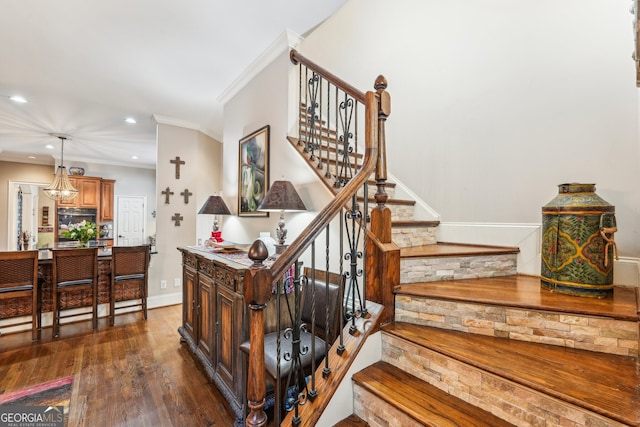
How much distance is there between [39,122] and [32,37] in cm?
291

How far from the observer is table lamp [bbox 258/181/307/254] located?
2.08 metres

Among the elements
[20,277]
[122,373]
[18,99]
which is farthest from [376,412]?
[18,99]

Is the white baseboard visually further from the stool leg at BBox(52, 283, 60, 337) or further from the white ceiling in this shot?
the white ceiling

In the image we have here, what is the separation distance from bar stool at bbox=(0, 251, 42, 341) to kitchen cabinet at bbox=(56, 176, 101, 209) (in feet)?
13.9

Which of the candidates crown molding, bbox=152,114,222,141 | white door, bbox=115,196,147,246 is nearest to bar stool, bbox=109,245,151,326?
crown molding, bbox=152,114,222,141

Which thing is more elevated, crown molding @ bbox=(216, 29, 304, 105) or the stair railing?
crown molding @ bbox=(216, 29, 304, 105)

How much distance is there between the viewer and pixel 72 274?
132 inches

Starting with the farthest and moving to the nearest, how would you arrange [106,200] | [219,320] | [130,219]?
[130,219], [106,200], [219,320]

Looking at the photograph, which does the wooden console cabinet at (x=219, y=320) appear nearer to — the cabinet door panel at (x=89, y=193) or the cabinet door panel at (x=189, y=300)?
the cabinet door panel at (x=189, y=300)

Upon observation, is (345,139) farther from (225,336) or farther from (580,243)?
(225,336)

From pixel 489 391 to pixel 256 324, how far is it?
3.04 feet

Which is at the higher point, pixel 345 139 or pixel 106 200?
pixel 345 139

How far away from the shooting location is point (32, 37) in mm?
2428

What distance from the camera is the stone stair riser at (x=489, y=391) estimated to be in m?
0.89
